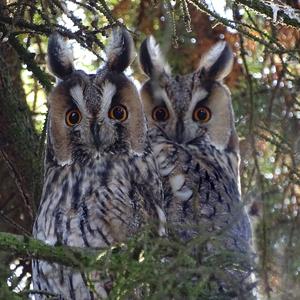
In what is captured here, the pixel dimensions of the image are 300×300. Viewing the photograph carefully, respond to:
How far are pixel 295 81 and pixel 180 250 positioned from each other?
1.89 metres

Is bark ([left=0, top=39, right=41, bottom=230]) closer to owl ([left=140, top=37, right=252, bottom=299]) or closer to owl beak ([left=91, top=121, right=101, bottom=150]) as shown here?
owl beak ([left=91, top=121, right=101, bottom=150])

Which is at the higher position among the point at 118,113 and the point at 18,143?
the point at 118,113

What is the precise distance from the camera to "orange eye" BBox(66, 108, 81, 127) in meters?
3.63

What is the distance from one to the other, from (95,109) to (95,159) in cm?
25

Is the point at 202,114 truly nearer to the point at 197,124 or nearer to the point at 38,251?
Answer: the point at 197,124

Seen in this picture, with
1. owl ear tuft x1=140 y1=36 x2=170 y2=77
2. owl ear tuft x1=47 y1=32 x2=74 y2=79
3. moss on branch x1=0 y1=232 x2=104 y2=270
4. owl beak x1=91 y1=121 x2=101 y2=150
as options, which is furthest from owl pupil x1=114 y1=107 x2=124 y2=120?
moss on branch x1=0 y1=232 x2=104 y2=270

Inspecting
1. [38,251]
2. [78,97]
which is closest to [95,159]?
[78,97]

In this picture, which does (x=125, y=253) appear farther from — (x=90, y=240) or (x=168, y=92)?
(x=168, y=92)

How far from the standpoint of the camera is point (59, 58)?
3719 millimetres

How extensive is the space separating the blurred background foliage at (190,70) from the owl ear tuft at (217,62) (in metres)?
0.13

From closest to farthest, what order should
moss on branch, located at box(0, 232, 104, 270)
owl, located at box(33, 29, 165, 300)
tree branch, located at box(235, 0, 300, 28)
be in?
moss on branch, located at box(0, 232, 104, 270), tree branch, located at box(235, 0, 300, 28), owl, located at box(33, 29, 165, 300)

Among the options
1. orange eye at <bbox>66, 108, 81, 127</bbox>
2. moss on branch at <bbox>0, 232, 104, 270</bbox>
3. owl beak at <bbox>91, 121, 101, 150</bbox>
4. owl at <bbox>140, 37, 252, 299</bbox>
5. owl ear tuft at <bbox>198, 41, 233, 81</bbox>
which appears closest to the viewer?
moss on branch at <bbox>0, 232, 104, 270</bbox>

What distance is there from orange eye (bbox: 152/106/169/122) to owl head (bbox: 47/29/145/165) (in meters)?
0.99

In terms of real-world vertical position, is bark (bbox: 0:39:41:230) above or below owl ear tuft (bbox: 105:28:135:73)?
below
